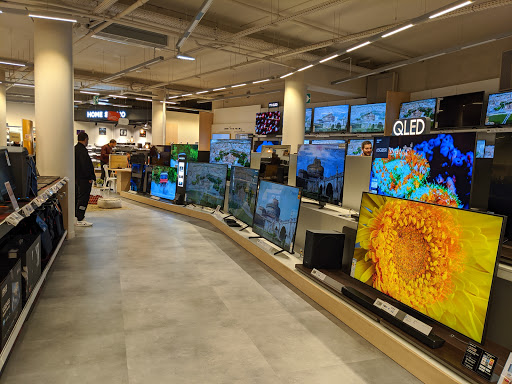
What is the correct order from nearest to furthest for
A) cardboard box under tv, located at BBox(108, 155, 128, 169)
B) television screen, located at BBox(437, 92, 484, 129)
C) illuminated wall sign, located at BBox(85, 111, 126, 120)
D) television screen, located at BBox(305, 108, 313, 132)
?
television screen, located at BBox(437, 92, 484, 129) → cardboard box under tv, located at BBox(108, 155, 128, 169) → television screen, located at BBox(305, 108, 313, 132) → illuminated wall sign, located at BBox(85, 111, 126, 120)

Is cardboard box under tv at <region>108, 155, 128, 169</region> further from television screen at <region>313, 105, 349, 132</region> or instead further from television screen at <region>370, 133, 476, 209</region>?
television screen at <region>370, 133, 476, 209</region>

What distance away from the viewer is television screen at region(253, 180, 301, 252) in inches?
164

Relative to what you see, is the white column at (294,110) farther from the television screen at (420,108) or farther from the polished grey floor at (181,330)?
the polished grey floor at (181,330)

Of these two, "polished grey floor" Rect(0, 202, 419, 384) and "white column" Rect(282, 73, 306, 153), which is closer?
"polished grey floor" Rect(0, 202, 419, 384)

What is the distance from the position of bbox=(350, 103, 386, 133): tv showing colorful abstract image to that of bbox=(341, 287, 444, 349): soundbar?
29.4 feet

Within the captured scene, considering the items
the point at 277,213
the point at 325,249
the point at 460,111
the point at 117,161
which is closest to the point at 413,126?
the point at 325,249

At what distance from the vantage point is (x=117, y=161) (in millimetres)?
11945

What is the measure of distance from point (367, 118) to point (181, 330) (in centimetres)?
1029

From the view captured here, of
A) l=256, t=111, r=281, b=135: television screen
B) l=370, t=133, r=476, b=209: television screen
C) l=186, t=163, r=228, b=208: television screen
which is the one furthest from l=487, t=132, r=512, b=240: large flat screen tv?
l=256, t=111, r=281, b=135: television screen

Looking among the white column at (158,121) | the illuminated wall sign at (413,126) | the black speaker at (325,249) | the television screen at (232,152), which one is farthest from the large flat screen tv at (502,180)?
the white column at (158,121)

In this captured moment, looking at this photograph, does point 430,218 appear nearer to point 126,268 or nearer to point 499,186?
point 499,186

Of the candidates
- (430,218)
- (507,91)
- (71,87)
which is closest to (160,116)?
(71,87)

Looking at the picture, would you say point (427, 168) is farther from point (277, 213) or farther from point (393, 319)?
point (277, 213)

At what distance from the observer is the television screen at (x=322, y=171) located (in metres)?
4.18
